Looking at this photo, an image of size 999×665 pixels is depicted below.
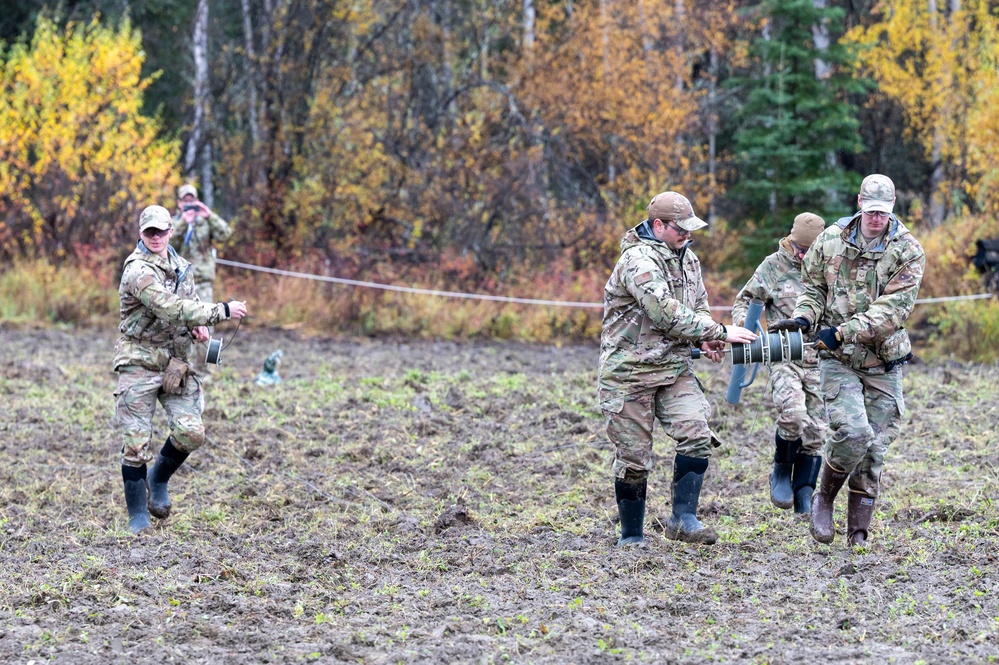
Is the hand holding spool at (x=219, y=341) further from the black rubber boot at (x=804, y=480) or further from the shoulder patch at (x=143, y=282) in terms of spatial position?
the black rubber boot at (x=804, y=480)

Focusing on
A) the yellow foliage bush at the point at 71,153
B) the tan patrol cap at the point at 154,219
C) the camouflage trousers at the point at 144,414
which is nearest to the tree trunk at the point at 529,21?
the yellow foliage bush at the point at 71,153

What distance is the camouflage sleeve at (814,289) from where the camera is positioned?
6.86 meters

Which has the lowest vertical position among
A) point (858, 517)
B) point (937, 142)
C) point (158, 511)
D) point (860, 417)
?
point (158, 511)

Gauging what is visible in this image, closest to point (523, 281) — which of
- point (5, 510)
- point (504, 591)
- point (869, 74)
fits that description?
point (5, 510)

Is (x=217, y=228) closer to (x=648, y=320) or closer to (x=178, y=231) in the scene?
(x=178, y=231)

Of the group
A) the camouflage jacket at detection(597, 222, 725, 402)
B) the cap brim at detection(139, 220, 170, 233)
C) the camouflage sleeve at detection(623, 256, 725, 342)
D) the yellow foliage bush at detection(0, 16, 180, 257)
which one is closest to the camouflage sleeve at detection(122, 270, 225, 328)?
the cap brim at detection(139, 220, 170, 233)

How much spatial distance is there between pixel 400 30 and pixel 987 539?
57.0ft

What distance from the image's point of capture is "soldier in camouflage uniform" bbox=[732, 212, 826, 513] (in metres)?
7.90

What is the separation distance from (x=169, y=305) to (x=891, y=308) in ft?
13.6

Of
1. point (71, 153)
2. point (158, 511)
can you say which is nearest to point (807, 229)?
point (158, 511)

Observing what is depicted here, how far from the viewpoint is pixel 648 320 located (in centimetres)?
666

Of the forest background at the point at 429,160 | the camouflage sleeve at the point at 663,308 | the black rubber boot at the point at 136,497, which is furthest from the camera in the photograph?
the forest background at the point at 429,160

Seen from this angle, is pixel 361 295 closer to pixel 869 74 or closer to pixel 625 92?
pixel 625 92

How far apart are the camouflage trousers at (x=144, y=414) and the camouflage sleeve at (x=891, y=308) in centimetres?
397
